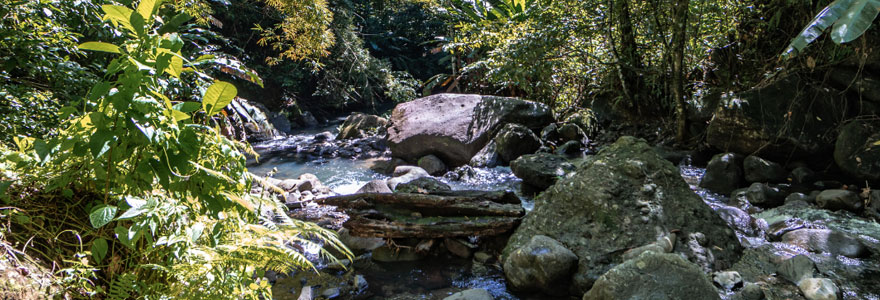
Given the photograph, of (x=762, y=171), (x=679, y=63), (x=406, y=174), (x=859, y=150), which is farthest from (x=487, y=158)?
(x=859, y=150)

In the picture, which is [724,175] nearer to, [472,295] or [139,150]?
[472,295]

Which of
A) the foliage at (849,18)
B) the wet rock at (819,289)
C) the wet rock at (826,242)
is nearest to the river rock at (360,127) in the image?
the wet rock at (826,242)

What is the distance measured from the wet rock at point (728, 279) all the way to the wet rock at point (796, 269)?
343mm

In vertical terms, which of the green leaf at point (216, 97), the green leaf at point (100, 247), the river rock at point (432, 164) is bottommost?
the river rock at point (432, 164)

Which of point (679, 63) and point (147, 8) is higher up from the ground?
point (679, 63)

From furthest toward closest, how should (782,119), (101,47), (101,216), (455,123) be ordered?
(455,123) < (782,119) < (101,47) < (101,216)

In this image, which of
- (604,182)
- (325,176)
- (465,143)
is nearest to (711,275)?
(604,182)

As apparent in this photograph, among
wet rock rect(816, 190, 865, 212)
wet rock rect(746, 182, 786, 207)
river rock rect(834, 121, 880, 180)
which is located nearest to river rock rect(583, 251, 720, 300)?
wet rock rect(746, 182, 786, 207)

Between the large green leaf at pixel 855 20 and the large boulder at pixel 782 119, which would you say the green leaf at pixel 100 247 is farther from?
the large boulder at pixel 782 119

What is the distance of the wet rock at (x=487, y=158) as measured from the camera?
7121 mm

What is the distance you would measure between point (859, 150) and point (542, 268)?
4215 mm

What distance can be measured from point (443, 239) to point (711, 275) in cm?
194

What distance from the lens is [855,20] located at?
1.63 m

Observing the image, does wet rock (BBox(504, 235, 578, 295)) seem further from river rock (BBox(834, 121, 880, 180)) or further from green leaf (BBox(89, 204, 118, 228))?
river rock (BBox(834, 121, 880, 180))
